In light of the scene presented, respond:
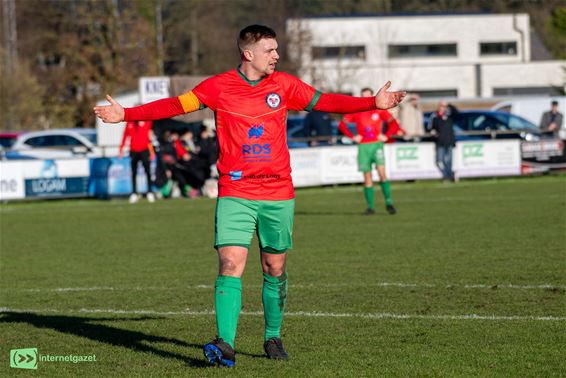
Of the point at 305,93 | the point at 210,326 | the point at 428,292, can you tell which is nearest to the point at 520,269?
the point at 428,292

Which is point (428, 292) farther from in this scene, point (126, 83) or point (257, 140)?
point (126, 83)

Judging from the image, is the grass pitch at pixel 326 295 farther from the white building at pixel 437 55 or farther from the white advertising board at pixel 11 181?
the white building at pixel 437 55

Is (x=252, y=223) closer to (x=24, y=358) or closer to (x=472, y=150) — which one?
(x=24, y=358)

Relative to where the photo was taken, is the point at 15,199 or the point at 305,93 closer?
the point at 305,93

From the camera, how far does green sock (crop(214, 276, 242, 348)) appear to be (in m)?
7.31

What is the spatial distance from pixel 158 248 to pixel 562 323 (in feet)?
26.3

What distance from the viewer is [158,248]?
1608cm

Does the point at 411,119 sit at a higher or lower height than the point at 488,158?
higher

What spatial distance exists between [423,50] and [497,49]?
16.3 feet

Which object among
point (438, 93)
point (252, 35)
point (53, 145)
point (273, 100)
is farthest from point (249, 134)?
point (438, 93)

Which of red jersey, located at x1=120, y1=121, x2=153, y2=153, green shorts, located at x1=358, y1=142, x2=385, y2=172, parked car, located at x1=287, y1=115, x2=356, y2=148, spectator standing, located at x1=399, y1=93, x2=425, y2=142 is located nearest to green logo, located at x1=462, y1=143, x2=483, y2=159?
spectator standing, located at x1=399, y1=93, x2=425, y2=142

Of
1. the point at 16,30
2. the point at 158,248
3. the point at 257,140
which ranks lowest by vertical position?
the point at 158,248

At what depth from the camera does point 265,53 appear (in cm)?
746

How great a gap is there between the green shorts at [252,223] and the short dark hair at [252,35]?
959mm
